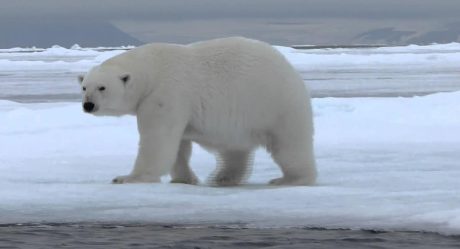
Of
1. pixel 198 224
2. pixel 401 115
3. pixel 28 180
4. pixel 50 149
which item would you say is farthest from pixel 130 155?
pixel 401 115

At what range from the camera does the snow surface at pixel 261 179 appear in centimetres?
416

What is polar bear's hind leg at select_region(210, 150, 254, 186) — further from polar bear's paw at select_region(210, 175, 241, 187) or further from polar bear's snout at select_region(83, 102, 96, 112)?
polar bear's snout at select_region(83, 102, 96, 112)

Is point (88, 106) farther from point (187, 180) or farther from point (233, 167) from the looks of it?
point (233, 167)

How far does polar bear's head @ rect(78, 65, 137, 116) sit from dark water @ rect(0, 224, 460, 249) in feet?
3.92

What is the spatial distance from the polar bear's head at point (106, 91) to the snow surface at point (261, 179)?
441 millimetres

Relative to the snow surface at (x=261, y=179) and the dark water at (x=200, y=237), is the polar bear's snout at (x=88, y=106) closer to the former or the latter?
the snow surface at (x=261, y=179)

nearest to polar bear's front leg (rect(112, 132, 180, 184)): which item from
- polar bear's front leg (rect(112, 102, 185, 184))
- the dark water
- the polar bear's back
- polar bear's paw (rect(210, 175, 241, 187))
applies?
polar bear's front leg (rect(112, 102, 185, 184))

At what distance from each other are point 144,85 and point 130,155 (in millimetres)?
1798

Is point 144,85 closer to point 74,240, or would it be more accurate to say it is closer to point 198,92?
point 198,92

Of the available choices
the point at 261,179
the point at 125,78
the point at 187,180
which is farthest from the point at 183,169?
the point at 125,78

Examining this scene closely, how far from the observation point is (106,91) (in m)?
5.13

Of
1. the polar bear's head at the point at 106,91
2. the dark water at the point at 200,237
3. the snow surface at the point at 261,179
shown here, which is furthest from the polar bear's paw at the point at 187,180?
the dark water at the point at 200,237

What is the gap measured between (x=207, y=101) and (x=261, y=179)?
2.80 feet

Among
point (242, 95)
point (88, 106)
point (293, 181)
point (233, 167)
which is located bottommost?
point (293, 181)
